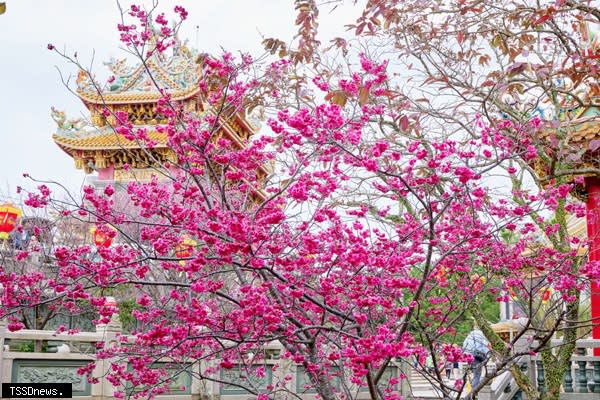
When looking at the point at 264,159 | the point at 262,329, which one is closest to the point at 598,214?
the point at 264,159

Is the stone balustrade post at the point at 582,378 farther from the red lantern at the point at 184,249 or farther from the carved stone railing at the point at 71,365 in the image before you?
the red lantern at the point at 184,249

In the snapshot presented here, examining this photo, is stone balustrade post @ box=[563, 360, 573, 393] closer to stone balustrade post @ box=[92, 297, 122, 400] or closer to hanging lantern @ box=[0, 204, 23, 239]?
stone balustrade post @ box=[92, 297, 122, 400]

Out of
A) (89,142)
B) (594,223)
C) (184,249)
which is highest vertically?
(89,142)

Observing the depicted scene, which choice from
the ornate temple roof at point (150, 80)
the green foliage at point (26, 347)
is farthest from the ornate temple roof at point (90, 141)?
the green foliage at point (26, 347)

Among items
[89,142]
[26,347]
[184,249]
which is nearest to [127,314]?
[26,347]

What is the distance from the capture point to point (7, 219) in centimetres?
1680

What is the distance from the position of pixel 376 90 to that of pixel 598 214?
551 centimetres

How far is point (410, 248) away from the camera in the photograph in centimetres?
533

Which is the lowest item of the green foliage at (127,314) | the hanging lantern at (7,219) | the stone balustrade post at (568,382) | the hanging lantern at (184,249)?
the stone balustrade post at (568,382)

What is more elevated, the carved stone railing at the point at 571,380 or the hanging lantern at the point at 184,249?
the hanging lantern at the point at 184,249

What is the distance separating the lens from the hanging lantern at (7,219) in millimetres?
16750

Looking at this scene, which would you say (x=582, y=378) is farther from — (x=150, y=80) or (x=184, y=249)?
(x=150, y=80)

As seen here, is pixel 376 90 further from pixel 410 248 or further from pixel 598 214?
pixel 598 214

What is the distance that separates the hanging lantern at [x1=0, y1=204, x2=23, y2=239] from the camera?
16.8 meters
